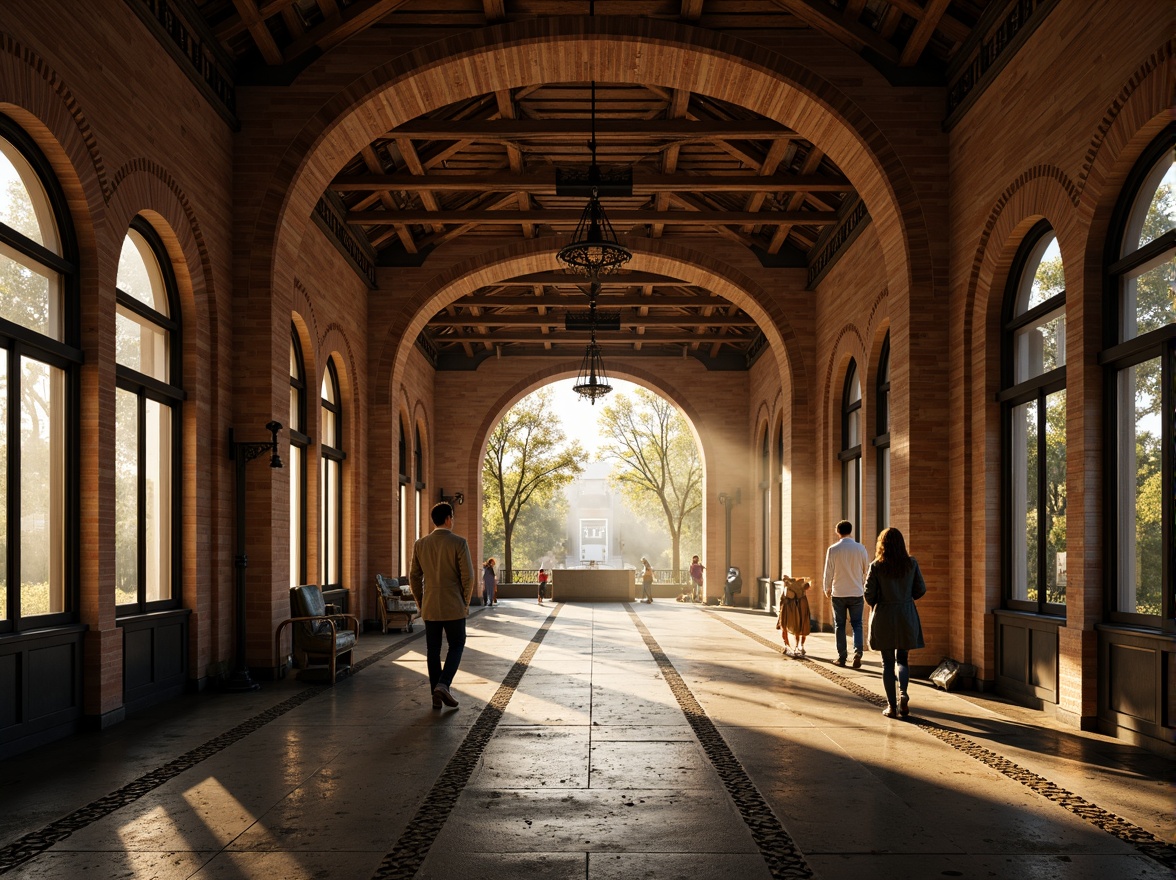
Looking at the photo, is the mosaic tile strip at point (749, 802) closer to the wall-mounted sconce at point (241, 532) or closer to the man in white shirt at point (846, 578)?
the man in white shirt at point (846, 578)

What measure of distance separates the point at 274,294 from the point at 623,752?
6.08 meters

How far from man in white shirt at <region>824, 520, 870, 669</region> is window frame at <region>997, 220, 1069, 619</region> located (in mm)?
1932

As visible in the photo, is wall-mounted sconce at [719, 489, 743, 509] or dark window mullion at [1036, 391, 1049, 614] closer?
dark window mullion at [1036, 391, 1049, 614]

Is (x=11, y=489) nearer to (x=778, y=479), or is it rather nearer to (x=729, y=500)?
(x=778, y=479)

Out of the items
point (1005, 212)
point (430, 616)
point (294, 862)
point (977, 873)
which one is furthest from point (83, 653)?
point (1005, 212)

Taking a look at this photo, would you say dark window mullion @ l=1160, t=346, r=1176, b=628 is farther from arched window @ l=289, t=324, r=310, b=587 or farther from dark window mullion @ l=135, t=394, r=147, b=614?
arched window @ l=289, t=324, r=310, b=587

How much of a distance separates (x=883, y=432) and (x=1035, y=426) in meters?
4.73

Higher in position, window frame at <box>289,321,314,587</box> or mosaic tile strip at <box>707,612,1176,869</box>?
window frame at <box>289,321,314,587</box>

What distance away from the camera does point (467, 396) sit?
24.8 m

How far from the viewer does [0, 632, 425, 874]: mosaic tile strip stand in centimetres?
443

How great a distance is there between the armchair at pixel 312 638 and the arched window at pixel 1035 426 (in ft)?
20.3

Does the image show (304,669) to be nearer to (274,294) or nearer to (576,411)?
(274,294)

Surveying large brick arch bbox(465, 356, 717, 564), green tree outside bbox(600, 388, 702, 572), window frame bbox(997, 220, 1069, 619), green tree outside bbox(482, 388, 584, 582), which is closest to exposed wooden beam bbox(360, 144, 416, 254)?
window frame bbox(997, 220, 1069, 619)

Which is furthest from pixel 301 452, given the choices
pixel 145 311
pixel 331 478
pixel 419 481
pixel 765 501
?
pixel 765 501
